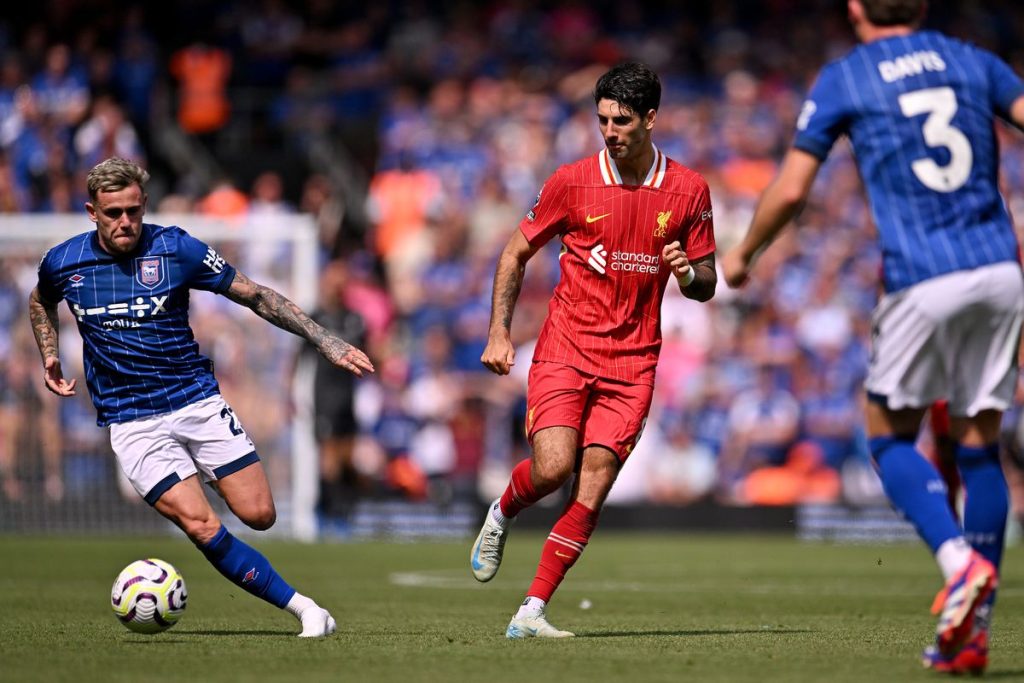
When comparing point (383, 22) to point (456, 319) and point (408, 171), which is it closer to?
point (408, 171)

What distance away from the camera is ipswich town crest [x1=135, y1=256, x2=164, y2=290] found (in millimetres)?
7957

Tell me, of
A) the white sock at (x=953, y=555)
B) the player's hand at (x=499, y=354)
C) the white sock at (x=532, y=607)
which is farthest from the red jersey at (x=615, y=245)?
the white sock at (x=953, y=555)

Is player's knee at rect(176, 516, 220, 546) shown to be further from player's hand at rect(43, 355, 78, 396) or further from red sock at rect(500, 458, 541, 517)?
red sock at rect(500, 458, 541, 517)

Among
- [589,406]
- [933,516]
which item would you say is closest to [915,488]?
[933,516]

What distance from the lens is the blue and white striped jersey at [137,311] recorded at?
7.95 metres

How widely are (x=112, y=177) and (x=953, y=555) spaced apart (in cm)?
420

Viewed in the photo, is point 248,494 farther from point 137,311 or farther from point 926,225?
point 926,225

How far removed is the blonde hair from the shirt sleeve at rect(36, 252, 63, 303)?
488 mm

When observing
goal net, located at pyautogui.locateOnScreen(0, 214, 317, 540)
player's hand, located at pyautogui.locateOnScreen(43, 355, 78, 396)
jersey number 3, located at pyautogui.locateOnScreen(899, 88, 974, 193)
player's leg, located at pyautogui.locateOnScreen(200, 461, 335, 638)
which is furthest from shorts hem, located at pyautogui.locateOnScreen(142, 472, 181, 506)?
goal net, located at pyautogui.locateOnScreen(0, 214, 317, 540)

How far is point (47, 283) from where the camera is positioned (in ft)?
26.6

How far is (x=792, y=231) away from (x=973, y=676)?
1534 centimetres

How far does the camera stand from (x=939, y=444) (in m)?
7.75

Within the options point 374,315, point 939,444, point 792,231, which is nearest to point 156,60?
point 374,315

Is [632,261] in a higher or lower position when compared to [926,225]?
lower
